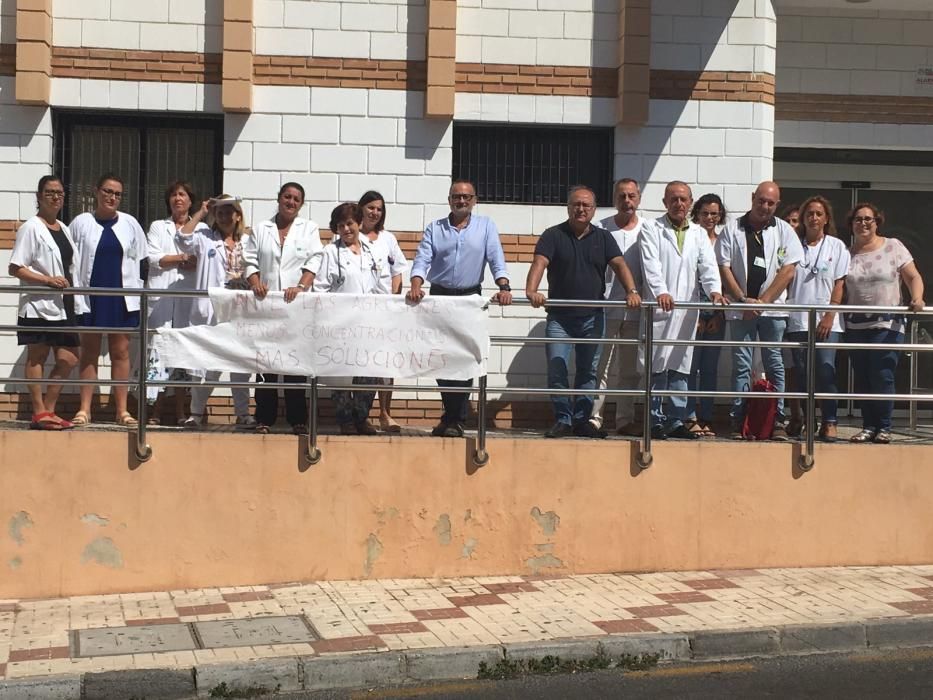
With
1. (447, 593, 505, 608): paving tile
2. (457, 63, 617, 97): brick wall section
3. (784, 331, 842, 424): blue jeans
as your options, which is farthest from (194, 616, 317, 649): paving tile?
(457, 63, 617, 97): brick wall section

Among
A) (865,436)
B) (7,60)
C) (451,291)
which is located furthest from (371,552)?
(7,60)

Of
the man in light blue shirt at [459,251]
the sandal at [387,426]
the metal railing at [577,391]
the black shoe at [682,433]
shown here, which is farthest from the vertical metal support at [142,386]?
the black shoe at [682,433]

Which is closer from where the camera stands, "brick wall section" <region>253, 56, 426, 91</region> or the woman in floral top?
the woman in floral top

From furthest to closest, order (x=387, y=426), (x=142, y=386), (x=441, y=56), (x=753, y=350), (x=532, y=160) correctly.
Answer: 1. (x=532, y=160)
2. (x=441, y=56)
3. (x=753, y=350)
4. (x=387, y=426)
5. (x=142, y=386)

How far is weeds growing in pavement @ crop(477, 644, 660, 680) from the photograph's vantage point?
7055 mm

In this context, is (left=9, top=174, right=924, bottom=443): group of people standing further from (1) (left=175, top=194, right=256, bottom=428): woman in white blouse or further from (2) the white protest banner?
(2) the white protest banner

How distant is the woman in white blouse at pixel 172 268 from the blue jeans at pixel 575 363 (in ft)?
9.56

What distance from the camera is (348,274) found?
9.57 metres

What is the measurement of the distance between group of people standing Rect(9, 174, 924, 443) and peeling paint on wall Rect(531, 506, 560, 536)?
648 mm

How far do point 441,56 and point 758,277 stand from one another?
3.57 meters

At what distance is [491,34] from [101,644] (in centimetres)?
687

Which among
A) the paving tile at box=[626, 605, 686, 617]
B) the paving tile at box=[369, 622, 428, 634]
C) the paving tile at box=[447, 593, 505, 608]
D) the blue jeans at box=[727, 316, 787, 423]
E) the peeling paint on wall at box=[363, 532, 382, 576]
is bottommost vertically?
the paving tile at box=[447, 593, 505, 608]

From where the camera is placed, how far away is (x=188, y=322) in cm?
1002

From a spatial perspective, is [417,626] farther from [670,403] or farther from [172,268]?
[172,268]
